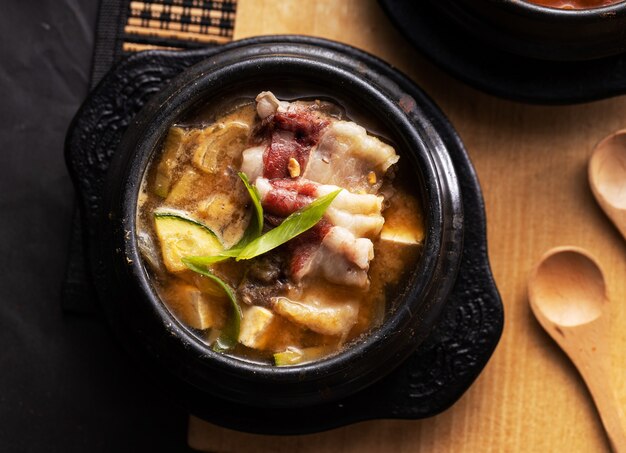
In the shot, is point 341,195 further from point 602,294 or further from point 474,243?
point 602,294

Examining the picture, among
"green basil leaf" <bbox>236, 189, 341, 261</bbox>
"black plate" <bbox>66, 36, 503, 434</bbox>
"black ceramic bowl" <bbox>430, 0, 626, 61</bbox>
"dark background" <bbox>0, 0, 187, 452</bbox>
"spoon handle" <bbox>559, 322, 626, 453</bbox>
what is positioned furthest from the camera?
"dark background" <bbox>0, 0, 187, 452</bbox>

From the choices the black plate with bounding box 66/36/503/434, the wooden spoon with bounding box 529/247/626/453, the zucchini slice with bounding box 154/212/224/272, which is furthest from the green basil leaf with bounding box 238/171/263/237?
the wooden spoon with bounding box 529/247/626/453

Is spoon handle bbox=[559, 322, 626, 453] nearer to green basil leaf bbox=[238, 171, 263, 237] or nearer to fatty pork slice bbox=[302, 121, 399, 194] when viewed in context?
fatty pork slice bbox=[302, 121, 399, 194]

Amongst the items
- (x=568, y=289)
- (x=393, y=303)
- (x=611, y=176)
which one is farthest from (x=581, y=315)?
(x=393, y=303)

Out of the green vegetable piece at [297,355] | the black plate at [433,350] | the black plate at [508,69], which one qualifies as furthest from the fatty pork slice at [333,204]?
the black plate at [508,69]

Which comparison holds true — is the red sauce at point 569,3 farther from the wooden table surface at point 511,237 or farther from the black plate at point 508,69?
the wooden table surface at point 511,237

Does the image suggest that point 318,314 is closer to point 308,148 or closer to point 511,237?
point 308,148
